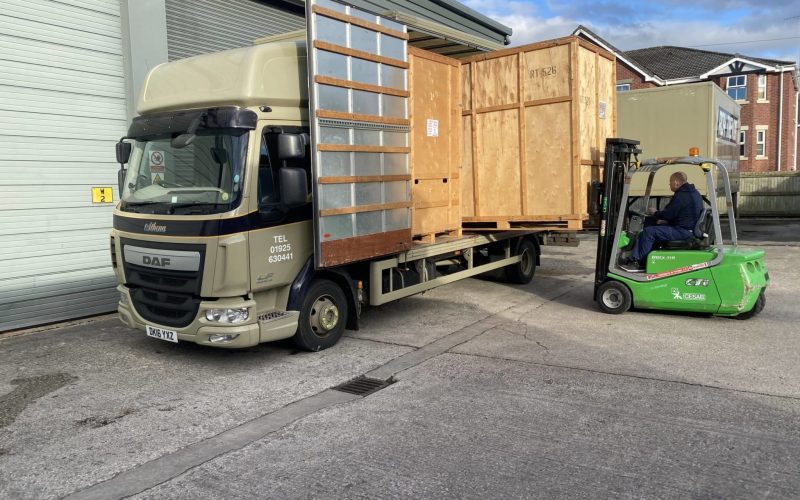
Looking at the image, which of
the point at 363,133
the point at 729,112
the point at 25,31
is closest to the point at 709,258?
the point at 363,133

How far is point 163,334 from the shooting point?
6.29 meters

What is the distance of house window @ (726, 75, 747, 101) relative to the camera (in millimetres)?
36875

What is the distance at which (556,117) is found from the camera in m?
8.45

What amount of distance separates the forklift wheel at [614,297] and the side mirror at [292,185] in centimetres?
460

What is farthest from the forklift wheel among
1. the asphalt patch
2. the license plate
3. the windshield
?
the asphalt patch

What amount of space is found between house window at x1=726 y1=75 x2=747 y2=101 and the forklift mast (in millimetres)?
33341

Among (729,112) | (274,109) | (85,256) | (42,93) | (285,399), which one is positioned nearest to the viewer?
(285,399)

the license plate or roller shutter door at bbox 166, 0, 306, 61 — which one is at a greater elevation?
roller shutter door at bbox 166, 0, 306, 61

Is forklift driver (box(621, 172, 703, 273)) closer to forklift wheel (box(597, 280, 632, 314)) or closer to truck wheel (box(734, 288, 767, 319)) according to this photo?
forklift wheel (box(597, 280, 632, 314))

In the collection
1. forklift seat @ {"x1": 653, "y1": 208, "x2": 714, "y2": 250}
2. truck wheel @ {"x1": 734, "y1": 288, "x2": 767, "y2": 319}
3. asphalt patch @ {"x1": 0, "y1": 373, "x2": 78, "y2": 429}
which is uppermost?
forklift seat @ {"x1": 653, "y1": 208, "x2": 714, "y2": 250}

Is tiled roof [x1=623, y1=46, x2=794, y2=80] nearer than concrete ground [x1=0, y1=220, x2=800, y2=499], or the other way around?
concrete ground [x1=0, y1=220, x2=800, y2=499]

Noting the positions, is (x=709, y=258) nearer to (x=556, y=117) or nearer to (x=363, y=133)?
(x=556, y=117)

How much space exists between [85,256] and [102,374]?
3.23 metres

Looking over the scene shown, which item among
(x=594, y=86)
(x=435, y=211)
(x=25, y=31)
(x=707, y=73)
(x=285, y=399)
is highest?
(x=707, y=73)
